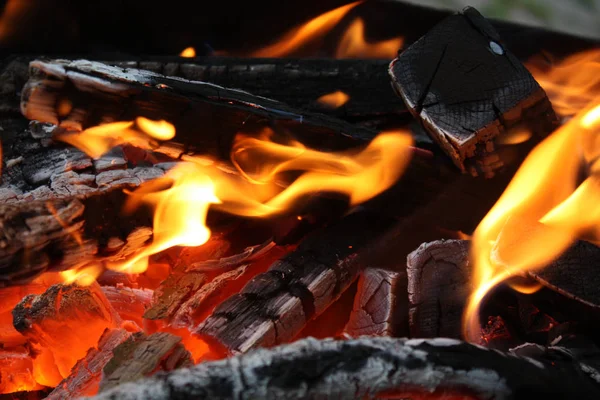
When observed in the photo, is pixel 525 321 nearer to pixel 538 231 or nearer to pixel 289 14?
pixel 538 231

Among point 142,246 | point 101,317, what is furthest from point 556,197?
point 101,317

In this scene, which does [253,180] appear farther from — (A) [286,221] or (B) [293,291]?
(B) [293,291]

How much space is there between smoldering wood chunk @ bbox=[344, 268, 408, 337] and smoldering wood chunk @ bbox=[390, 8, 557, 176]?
0.38 meters

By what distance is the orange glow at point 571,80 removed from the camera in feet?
7.03

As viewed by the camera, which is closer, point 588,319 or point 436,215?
point 588,319

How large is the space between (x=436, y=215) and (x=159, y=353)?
95 cm

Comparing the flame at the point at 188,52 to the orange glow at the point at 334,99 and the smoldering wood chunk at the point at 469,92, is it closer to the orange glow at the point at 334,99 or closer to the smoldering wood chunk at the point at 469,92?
the orange glow at the point at 334,99

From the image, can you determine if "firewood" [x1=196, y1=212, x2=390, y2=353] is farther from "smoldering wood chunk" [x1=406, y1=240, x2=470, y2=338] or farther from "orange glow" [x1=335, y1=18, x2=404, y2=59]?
"orange glow" [x1=335, y1=18, x2=404, y2=59]

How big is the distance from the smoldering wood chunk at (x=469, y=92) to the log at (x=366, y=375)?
2.11 ft

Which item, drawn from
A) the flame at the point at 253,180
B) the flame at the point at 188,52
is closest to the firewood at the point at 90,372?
the flame at the point at 253,180

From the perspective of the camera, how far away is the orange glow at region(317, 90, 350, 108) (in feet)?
7.02

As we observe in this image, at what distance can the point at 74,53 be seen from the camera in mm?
2424

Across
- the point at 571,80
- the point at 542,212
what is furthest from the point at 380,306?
the point at 571,80

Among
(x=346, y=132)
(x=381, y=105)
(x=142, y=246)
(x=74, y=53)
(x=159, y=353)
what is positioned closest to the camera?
(x=159, y=353)
